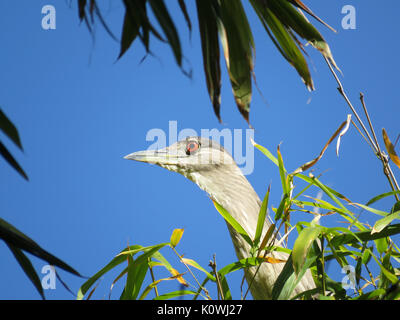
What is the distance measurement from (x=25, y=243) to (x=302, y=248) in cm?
47

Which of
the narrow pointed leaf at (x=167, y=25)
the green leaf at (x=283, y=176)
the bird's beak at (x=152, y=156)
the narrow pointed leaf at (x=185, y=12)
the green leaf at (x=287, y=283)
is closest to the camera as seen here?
the narrow pointed leaf at (x=167, y=25)

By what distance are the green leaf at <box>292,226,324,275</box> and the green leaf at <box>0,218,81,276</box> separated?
1.25 ft

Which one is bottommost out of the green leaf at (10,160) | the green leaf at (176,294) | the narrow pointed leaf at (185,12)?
the green leaf at (176,294)

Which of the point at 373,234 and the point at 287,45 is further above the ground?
the point at 287,45

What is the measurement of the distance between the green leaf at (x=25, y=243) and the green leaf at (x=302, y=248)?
381 millimetres

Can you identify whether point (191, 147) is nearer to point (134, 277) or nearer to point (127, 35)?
point (134, 277)

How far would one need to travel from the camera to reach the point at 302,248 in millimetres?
856

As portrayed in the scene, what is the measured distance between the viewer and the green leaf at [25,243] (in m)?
0.69

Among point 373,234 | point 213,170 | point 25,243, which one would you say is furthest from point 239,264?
point 213,170

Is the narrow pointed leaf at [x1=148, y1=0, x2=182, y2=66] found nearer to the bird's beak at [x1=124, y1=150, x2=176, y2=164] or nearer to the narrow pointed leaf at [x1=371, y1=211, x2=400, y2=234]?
the narrow pointed leaf at [x1=371, y1=211, x2=400, y2=234]

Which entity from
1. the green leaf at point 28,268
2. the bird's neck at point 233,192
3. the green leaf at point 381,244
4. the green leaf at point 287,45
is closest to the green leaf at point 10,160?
the green leaf at point 28,268

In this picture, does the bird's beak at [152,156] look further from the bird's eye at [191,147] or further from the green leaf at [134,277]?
the green leaf at [134,277]
